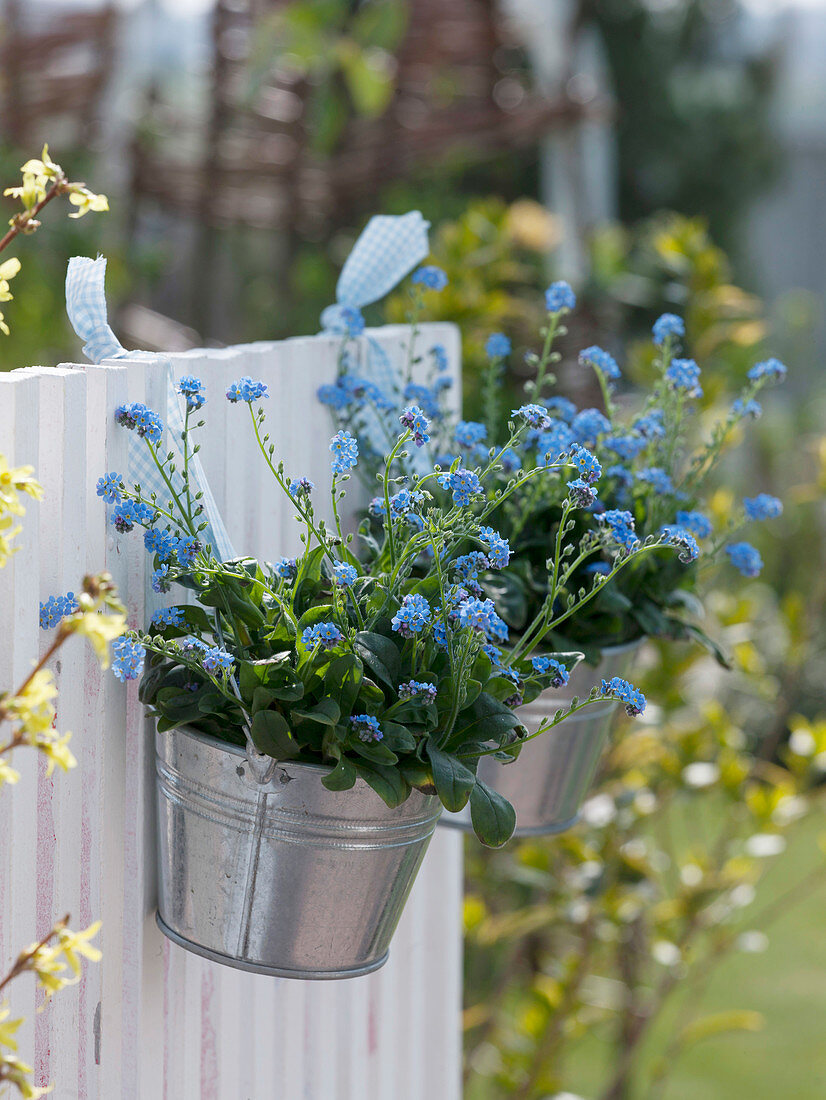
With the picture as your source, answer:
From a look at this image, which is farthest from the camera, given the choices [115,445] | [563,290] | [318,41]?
[318,41]

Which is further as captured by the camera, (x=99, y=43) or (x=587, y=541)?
(x=99, y=43)

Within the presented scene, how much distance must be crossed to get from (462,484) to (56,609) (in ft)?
0.94

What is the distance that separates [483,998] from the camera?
2.53m

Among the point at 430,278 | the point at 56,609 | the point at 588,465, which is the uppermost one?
the point at 430,278

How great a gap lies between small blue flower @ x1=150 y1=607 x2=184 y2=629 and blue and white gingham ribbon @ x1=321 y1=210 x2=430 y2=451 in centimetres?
38

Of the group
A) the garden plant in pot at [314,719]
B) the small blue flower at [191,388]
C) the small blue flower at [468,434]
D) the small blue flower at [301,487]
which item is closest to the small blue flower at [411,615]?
the garden plant in pot at [314,719]

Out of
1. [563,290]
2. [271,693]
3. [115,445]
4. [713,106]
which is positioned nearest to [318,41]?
[563,290]

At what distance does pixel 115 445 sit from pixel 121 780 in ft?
0.86

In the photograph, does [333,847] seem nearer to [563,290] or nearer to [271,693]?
[271,693]

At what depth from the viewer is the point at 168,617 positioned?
840mm

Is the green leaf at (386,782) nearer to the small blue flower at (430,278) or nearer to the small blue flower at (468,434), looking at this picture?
the small blue flower at (468,434)

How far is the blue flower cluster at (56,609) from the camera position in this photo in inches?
31.1

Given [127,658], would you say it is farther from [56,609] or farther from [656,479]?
[656,479]

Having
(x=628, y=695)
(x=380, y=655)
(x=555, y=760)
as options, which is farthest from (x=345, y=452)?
(x=555, y=760)
